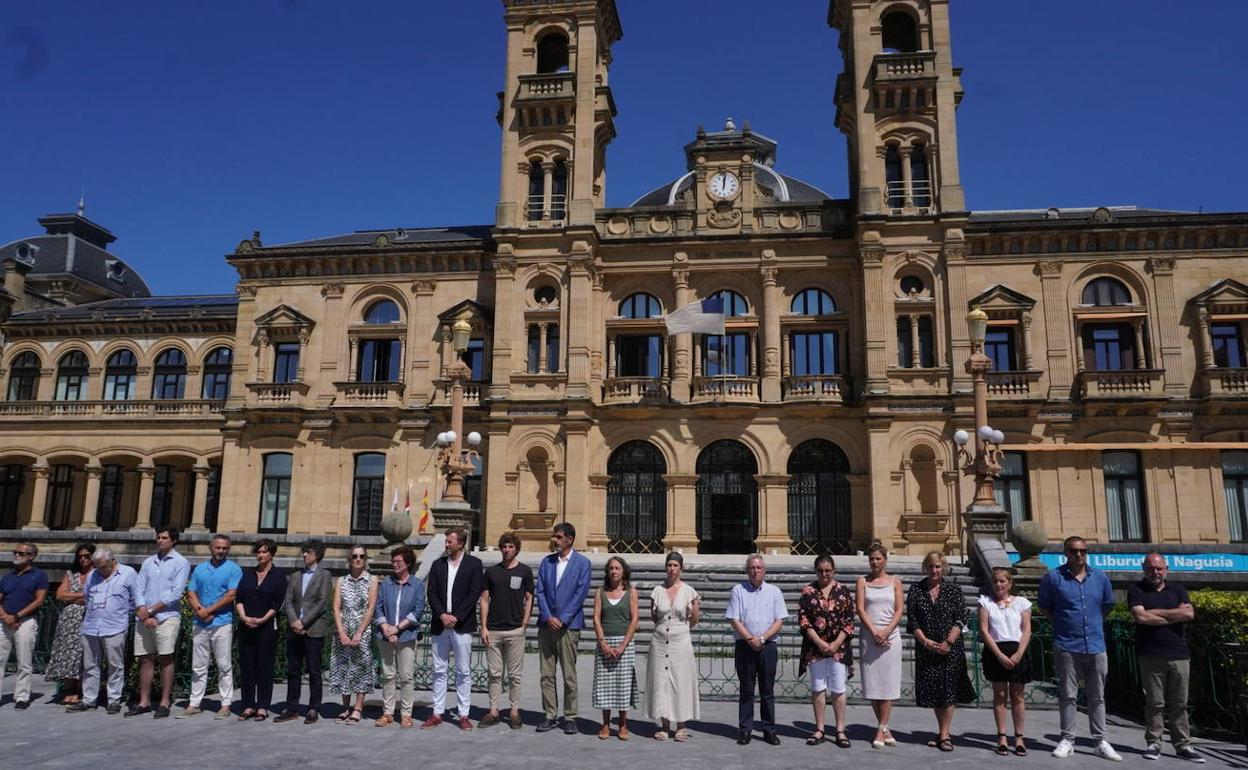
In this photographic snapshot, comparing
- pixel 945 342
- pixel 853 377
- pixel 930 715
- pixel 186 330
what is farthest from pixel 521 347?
pixel 930 715

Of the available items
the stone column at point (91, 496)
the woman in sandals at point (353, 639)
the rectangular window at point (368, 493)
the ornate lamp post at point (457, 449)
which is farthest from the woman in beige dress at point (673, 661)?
the stone column at point (91, 496)

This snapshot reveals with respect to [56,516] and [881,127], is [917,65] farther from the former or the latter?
[56,516]

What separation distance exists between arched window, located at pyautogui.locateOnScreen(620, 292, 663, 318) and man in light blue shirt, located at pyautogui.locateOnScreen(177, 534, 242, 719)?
865 inches

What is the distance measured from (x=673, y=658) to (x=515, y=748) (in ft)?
6.56

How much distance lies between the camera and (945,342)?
29406mm

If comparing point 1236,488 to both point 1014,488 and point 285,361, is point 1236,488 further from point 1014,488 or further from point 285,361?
point 285,361

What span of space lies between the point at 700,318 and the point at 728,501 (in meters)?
6.35

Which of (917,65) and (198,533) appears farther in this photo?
(917,65)

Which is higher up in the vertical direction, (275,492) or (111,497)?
(275,492)

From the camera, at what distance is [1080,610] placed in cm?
1023

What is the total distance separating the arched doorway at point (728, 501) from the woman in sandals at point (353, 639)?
19.9 m

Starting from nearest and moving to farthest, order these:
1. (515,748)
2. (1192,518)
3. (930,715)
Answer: (515,748) → (930,715) → (1192,518)

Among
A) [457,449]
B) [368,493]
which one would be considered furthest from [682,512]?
[368,493]

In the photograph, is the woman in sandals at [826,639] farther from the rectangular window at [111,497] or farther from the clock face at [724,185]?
the rectangular window at [111,497]
